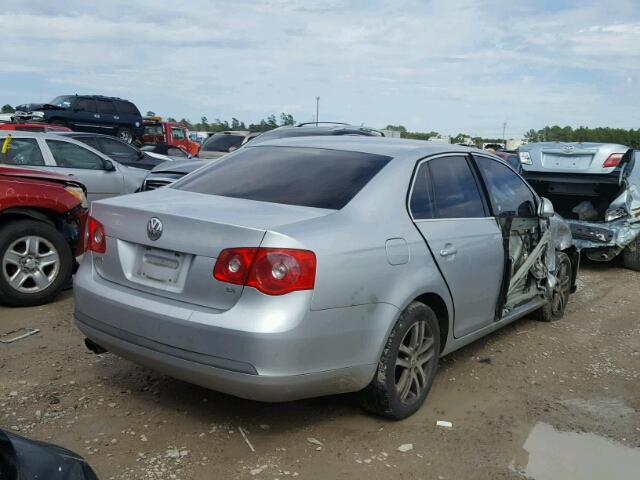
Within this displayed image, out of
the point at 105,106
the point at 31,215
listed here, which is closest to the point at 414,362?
the point at 31,215

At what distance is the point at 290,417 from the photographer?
12.5 ft

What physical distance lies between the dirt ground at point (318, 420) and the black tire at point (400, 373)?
4.5 inches

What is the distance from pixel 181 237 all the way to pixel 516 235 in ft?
9.44

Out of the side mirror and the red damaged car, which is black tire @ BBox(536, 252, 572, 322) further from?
the red damaged car

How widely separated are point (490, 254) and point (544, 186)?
5310 millimetres

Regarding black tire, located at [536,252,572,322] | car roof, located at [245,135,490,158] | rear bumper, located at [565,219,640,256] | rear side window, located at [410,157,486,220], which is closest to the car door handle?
rear side window, located at [410,157,486,220]

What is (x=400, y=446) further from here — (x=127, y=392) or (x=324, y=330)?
(x=127, y=392)

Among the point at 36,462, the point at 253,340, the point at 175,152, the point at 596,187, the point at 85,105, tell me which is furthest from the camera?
the point at 85,105

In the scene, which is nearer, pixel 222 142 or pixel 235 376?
pixel 235 376

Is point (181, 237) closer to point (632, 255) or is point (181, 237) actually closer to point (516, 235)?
point (516, 235)

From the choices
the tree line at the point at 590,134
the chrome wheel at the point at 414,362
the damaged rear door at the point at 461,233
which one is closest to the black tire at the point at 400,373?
the chrome wheel at the point at 414,362

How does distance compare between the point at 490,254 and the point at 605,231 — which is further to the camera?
the point at 605,231

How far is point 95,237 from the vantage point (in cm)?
373

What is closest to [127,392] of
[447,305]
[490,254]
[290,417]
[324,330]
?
[290,417]
